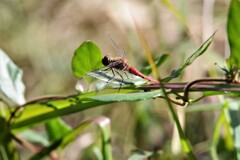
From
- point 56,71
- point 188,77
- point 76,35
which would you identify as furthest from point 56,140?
point 76,35

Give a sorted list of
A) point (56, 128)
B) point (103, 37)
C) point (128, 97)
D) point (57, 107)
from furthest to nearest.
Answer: point (103, 37) < point (56, 128) < point (57, 107) < point (128, 97)

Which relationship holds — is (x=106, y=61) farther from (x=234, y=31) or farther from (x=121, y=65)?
(x=234, y=31)

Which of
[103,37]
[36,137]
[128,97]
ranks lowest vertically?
[103,37]

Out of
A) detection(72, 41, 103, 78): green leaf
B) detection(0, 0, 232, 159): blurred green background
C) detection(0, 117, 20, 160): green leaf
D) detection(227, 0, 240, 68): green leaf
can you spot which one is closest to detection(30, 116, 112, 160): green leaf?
detection(0, 117, 20, 160): green leaf

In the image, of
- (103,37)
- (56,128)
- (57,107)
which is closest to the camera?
(57,107)

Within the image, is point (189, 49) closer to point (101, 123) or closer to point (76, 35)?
point (101, 123)

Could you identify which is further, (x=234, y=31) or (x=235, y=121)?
(x=235, y=121)

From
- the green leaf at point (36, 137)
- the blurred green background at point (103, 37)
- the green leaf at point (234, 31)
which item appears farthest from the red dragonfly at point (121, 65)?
the blurred green background at point (103, 37)

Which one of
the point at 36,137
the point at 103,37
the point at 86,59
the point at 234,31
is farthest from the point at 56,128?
the point at 103,37
